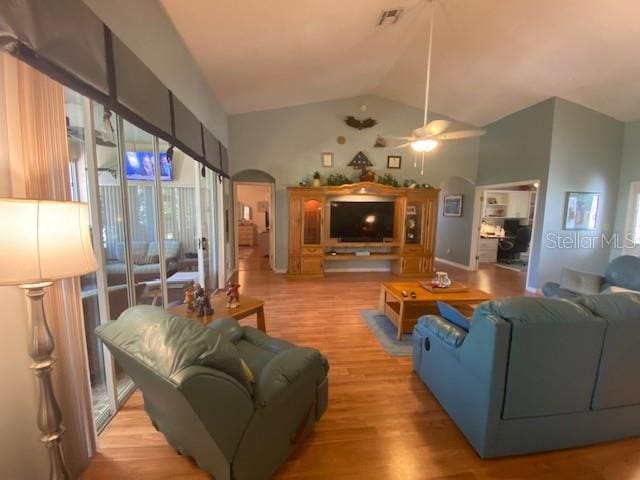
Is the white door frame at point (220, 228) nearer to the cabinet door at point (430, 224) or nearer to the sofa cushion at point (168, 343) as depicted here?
the sofa cushion at point (168, 343)

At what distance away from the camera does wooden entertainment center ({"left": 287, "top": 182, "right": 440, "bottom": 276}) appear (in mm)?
5938

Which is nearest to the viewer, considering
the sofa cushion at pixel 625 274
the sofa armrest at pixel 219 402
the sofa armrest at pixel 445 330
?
the sofa armrest at pixel 219 402

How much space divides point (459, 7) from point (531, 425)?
409 centimetres

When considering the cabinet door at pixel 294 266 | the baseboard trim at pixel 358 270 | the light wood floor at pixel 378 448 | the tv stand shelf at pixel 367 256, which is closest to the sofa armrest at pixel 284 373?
Answer: the light wood floor at pixel 378 448

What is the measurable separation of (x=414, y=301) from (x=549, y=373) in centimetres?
160

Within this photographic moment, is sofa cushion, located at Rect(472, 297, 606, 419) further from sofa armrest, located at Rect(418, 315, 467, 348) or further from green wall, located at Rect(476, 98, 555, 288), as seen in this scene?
green wall, located at Rect(476, 98, 555, 288)

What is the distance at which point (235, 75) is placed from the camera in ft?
13.3

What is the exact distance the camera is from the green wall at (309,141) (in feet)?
19.7

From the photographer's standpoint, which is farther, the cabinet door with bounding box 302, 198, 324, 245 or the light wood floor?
the cabinet door with bounding box 302, 198, 324, 245

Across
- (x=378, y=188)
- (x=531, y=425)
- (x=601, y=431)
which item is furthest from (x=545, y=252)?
(x=531, y=425)

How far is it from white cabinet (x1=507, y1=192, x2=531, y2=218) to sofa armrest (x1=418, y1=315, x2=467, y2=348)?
315 inches

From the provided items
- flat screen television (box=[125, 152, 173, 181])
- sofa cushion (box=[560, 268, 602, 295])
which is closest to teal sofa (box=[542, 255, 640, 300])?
sofa cushion (box=[560, 268, 602, 295])

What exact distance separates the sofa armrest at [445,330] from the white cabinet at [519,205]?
8.01 m

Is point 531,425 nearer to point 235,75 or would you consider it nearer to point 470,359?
point 470,359
